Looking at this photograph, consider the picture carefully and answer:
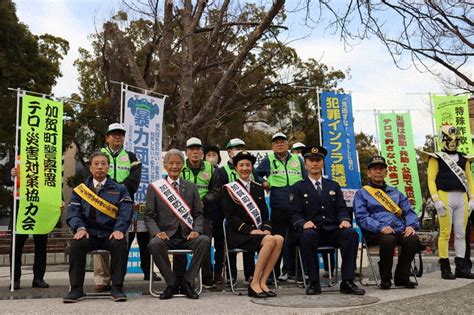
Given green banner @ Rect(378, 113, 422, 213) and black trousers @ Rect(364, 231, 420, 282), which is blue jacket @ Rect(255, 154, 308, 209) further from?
green banner @ Rect(378, 113, 422, 213)

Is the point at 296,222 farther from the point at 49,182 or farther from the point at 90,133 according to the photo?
the point at 90,133

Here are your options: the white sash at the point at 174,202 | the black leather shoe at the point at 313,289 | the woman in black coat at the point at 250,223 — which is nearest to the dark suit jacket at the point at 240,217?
the woman in black coat at the point at 250,223

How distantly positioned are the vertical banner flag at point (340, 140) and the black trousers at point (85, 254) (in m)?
3.96

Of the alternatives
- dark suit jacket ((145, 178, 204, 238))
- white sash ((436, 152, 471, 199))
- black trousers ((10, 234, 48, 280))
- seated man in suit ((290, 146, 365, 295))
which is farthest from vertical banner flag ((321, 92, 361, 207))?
black trousers ((10, 234, 48, 280))

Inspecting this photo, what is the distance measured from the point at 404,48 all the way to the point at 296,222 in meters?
3.46

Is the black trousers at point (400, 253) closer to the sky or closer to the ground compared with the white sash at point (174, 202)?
closer to the ground

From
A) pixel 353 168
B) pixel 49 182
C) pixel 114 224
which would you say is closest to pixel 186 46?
pixel 353 168

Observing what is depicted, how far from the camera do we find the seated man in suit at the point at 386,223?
5.09 m

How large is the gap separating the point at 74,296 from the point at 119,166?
5.37 feet

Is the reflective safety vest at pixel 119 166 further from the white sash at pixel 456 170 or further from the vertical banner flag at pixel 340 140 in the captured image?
the white sash at pixel 456 170

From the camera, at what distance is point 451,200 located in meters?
5.95

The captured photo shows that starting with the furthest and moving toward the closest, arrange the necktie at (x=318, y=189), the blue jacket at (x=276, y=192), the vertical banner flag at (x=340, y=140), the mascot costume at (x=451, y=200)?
the vertical banner flag at (x=340, y=140), the mascot costume at (x=451, y=200), the blue jacket at (x=276, y=192), the necktie at (x=318, y=189)

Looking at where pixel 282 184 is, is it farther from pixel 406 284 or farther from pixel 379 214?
pixel 406 284

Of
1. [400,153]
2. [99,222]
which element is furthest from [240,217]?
[400,153]
